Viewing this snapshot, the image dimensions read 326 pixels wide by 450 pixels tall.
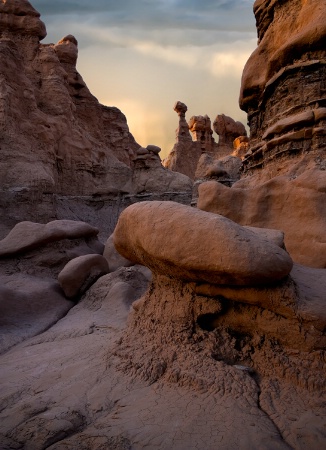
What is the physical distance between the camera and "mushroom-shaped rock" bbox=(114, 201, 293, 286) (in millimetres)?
2129

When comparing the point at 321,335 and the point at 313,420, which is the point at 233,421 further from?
the point at 321,335

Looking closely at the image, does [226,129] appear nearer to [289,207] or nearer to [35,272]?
[35,272]

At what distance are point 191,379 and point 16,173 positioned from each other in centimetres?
837

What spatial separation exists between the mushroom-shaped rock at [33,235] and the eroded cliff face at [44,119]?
3.70 metres

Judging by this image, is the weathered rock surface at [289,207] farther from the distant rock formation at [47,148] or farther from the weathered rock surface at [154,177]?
the weathered rock surface at [154,177]

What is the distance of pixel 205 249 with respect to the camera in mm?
2205

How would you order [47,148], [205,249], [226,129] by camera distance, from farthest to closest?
[226,129]
[47,148]
[205,249]

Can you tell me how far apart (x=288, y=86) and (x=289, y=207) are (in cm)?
190

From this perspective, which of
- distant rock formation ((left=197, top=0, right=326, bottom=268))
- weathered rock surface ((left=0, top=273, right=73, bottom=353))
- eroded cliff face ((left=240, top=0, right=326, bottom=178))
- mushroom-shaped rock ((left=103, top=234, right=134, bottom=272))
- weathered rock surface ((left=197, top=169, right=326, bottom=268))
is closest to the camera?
weathered rock surface ((left=197, top=169, right=326, bottom=268))

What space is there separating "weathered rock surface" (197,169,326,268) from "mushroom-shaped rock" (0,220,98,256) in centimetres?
251

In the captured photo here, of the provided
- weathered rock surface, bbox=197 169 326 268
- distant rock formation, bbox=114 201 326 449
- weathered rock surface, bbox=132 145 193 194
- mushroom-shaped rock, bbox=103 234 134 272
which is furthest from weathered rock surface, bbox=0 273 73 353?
weathered rock surface, bbox=132 145 193 194

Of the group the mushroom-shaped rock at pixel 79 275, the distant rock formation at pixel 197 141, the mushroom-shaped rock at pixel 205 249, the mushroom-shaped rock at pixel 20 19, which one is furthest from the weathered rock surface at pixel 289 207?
the distant rock formation at pixel 197 141

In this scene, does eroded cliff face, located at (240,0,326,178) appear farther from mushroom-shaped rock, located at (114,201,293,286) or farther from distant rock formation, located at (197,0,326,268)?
mushroom-shaped rock, located at (114,201,293,286)

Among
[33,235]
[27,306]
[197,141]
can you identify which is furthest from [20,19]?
[197,141]
